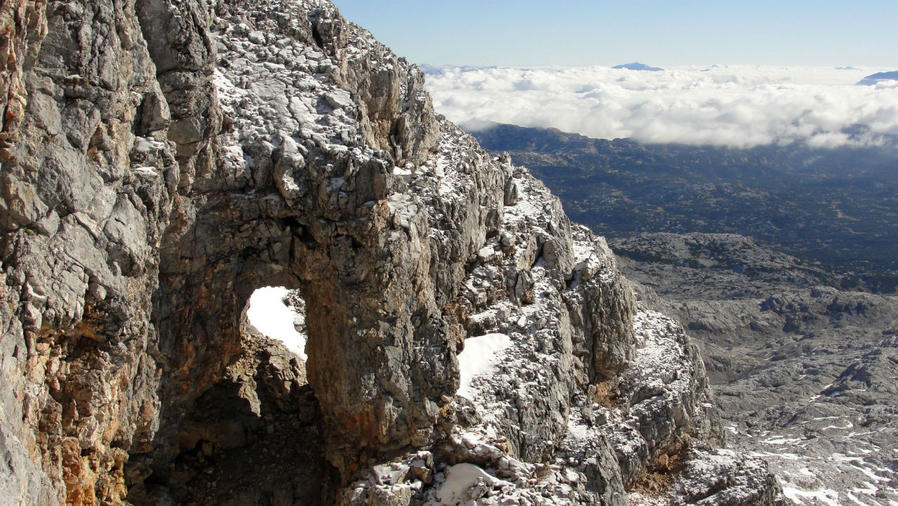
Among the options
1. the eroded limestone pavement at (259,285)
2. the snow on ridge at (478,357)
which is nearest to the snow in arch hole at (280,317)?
the eroded limestone pavement at (259,285)

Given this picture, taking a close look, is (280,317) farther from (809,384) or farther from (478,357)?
(809,384)

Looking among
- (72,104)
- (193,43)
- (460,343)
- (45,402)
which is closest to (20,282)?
(45,402)

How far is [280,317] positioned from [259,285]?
37.5 ft

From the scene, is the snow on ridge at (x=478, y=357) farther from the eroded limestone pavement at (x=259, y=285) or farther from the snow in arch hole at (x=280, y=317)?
the snow in arch hole at (x=280, y=317)

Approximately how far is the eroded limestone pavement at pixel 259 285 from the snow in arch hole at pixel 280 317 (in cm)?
289

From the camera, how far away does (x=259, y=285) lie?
23906 millimetres

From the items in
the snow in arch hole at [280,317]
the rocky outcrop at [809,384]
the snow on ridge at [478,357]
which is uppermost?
the snow in arch hole at [280,317]

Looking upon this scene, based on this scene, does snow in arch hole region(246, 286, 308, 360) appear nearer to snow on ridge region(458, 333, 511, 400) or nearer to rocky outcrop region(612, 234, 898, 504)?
snow on ridge region(458, 333, 511, 400)

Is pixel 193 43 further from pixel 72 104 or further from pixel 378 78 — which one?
pixel 378 78

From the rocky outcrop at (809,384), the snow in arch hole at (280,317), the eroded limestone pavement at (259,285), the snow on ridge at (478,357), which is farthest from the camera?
the rocky outcrop at (809,384)

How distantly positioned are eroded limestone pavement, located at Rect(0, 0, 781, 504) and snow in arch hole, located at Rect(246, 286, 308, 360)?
2894mm

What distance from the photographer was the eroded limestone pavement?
52.1 feet

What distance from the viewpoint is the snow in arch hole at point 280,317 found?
32.9 m

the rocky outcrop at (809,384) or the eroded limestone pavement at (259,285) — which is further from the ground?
the eroded limestone pavement at (259,285)
